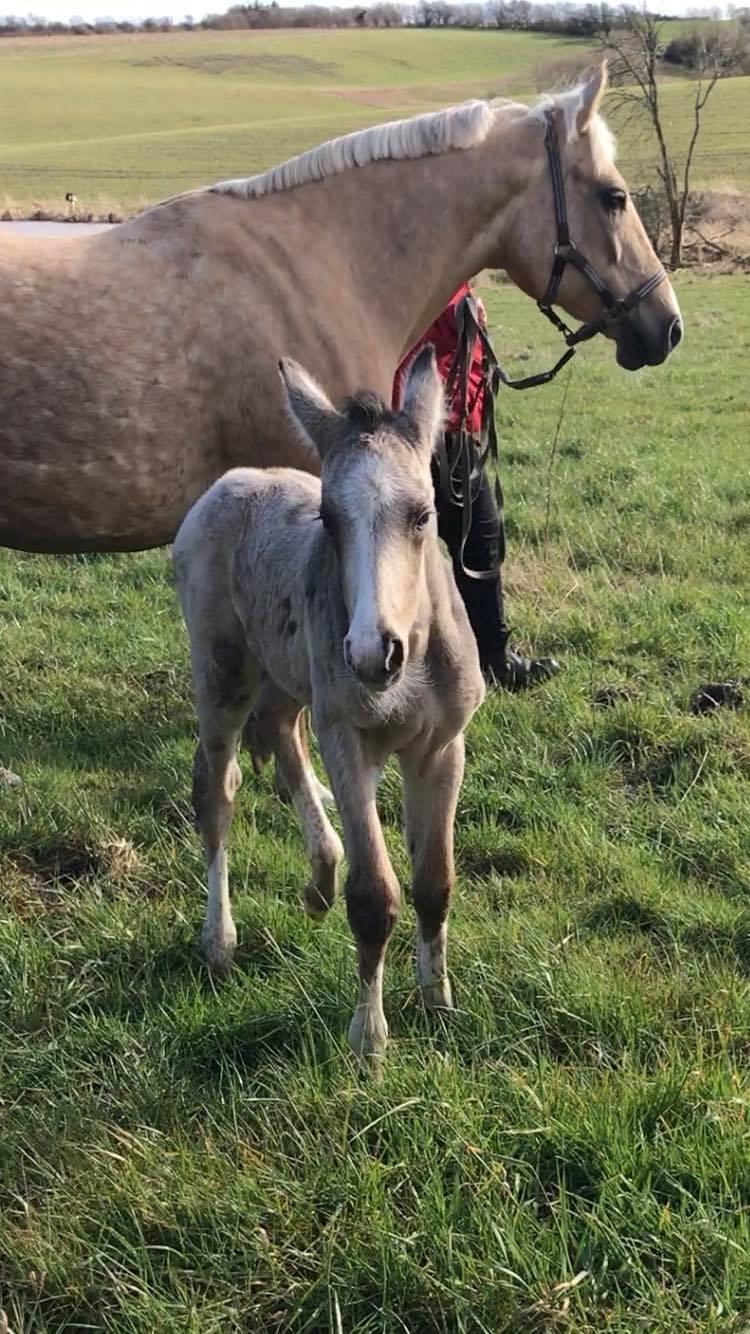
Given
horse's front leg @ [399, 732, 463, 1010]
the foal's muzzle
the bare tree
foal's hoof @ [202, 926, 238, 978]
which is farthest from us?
the bare tree

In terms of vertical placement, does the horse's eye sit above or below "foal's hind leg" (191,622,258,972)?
above

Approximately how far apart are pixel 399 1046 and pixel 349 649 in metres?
1.23

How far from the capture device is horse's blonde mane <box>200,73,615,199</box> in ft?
15.3

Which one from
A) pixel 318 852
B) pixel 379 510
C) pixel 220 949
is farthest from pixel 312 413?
pixel 220 949

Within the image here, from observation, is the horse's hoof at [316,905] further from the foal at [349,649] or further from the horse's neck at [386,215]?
the horse's neck at [386,215]

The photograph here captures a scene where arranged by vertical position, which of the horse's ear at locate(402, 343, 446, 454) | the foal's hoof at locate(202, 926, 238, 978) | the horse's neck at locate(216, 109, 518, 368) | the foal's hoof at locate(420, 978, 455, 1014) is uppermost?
the horse's neck at locate(216, 109, 518, 368)

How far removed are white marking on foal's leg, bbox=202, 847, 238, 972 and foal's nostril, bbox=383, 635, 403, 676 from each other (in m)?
1.44

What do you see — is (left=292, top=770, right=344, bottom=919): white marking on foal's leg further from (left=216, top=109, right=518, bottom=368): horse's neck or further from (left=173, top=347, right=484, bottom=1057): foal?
(left=216, top=109, right=518, bottom=368): horse's neck

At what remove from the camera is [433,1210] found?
89.8 inches

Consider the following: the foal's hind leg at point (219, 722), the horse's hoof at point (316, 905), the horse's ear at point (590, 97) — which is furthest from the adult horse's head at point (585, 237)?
the horse's hoof at point (316, 905)

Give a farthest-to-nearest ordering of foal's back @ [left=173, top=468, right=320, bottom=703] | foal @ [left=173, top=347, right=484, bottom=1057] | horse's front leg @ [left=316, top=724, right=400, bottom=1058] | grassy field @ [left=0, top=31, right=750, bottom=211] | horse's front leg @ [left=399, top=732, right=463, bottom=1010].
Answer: grassy field @ [left=0, top=31, right=750, bottom=211]
foal's back @ [left=173, top=468, right=320, bottom=703]
horse's front leg @ [left=399, top=732, right=463, bottom=1010]
horse's front leg @ [left=316, top=724, right=400, bottom=1058]
foal @ [left=173, top=347, right=484, bottom=1057]

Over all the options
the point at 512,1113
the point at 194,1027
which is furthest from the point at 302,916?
the point at 512,1113

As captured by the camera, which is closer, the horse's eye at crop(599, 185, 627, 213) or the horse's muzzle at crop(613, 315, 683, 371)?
the horse's eye at crop(599, 185, 627, 213)

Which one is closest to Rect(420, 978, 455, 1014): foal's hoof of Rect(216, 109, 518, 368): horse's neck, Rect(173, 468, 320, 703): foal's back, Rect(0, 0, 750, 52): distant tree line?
Rect(173, 468, 320, 703): foal's back
